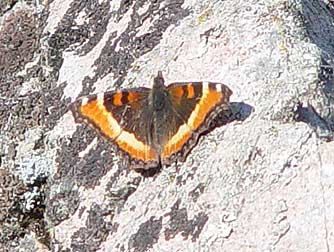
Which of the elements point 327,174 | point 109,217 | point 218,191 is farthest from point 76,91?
point 327,174

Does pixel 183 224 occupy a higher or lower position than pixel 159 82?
lower

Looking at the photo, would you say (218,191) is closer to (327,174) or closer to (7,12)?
(327,174)

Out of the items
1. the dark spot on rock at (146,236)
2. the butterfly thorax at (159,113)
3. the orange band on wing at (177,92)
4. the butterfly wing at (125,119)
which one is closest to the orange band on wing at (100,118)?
the butterfly wing at (125,119)

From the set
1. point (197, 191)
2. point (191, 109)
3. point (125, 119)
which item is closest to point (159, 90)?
point (191, 109)

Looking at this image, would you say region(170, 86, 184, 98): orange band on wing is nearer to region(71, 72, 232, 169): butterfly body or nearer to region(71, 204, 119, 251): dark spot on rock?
region(71, 72, 232, 169): butterfly body

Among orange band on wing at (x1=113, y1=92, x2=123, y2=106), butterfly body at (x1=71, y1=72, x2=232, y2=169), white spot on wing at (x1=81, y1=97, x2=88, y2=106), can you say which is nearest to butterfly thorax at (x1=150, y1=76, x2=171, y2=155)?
butterfly body at (x1=71, y1=72, x2=232, y2=169)

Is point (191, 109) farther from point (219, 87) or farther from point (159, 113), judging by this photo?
point (219, 87)

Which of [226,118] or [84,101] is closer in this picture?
[226,118]
